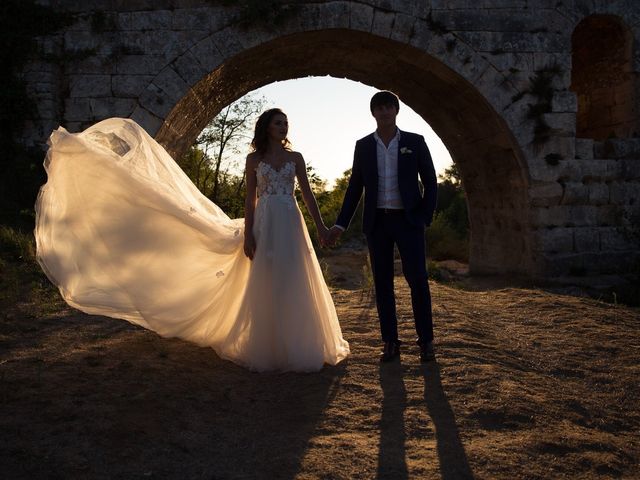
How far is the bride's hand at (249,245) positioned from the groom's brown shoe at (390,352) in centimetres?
119

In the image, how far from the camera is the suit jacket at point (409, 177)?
443cm

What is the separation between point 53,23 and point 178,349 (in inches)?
235

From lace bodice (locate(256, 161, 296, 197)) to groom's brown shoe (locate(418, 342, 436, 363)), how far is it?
1.50m

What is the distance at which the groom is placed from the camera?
444 cm

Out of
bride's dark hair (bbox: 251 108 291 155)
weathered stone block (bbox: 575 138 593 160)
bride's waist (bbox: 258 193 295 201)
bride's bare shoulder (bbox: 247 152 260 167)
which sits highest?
weathered stone block (bbox: 575 138 593 160)

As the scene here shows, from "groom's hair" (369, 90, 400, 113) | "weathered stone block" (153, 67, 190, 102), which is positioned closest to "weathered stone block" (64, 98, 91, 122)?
"weathered stone block" (153, 67, 190, 102)

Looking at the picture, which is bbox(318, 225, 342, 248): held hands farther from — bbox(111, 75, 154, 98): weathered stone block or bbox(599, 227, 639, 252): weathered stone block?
bbox(599, 227, 639, 252): weathered stone block

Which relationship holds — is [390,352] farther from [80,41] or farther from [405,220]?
[80,41]

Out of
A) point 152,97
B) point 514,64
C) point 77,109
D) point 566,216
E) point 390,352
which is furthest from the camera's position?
point 566,216

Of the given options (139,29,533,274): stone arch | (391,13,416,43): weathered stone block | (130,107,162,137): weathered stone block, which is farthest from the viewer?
(139,29,533,274): stone arch

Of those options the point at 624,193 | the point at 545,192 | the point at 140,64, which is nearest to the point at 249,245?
the point at 140,64

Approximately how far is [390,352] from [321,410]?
1.12 m

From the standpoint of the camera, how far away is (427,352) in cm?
458

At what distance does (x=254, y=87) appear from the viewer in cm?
1083
